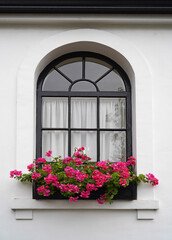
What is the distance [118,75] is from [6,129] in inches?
75.4

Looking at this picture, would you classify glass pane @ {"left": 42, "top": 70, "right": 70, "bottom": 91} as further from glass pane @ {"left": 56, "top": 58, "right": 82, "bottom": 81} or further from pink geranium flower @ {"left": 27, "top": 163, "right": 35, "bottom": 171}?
pink geranium flower @ {"left": 27, "top": 163, "right": 35, "bottom": 171}

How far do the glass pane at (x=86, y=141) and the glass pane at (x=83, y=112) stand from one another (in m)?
0.12

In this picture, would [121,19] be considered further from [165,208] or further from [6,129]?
[165,208]

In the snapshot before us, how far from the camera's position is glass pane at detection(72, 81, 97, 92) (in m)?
4.99

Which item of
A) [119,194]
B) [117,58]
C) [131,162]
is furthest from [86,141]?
[117,58]

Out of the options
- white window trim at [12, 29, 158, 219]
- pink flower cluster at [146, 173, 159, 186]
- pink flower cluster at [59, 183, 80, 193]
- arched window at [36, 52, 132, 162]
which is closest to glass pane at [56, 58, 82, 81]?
arched window at [36, 52, 132, 162]

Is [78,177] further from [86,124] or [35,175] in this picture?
[86,124]

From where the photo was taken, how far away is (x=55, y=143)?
4.87m

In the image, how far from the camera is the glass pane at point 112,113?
16.2 ft

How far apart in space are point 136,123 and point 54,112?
1.26m

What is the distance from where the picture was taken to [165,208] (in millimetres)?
4535

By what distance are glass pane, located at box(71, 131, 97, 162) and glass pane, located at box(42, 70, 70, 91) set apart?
727mm
